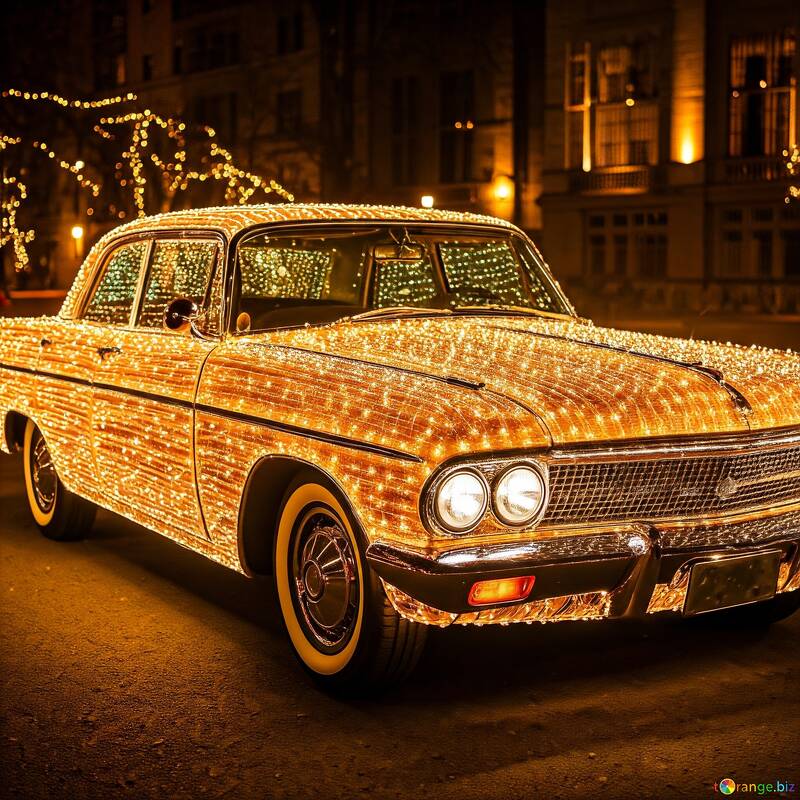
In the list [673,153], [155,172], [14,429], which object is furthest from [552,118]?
[14,429]

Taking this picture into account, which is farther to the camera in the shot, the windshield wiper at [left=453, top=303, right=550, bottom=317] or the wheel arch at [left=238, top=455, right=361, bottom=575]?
the windshield wiper at [left=453, top=303, right=550, bottom=317]

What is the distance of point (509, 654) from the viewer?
197 inches

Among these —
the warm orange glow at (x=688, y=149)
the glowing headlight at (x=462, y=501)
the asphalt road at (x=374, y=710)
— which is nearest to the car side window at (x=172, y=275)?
the asphalt road at (x=374, y=710)

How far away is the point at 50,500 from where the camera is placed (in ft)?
23.1

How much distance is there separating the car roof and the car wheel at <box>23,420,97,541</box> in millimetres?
1353

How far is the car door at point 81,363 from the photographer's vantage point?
20.4 feet

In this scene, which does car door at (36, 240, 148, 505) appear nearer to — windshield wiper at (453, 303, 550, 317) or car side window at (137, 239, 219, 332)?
car side window at (137, 239, 219, 332)

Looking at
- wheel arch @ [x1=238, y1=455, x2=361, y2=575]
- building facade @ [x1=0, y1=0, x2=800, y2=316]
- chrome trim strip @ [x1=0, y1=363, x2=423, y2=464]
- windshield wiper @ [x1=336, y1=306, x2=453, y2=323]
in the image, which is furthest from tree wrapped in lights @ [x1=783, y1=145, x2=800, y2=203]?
wheel arch @ [x1=238, y1=455, x2=361, y2=575]

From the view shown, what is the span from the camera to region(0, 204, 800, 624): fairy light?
4109 mm

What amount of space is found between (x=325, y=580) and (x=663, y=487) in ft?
3.84

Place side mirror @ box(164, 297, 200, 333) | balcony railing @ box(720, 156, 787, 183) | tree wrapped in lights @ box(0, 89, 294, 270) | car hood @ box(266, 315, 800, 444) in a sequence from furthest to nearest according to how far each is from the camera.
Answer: tree wrapped in lights @ box(0, 89, 294, 270)
balcony railing @ box(720, 156, 787, 183)
side mirror @ box(164, 297, 200, 333)
car hood @ box(266, 315, 800, 444)

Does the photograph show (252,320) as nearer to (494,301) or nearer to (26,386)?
(494,301)

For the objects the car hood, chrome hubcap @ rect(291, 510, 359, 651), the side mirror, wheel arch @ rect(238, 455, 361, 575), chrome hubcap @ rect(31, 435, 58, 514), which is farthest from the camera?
chrome hubcap @ rect(31, 435, 58, 514)

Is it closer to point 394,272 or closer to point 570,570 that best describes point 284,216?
point 394,272
